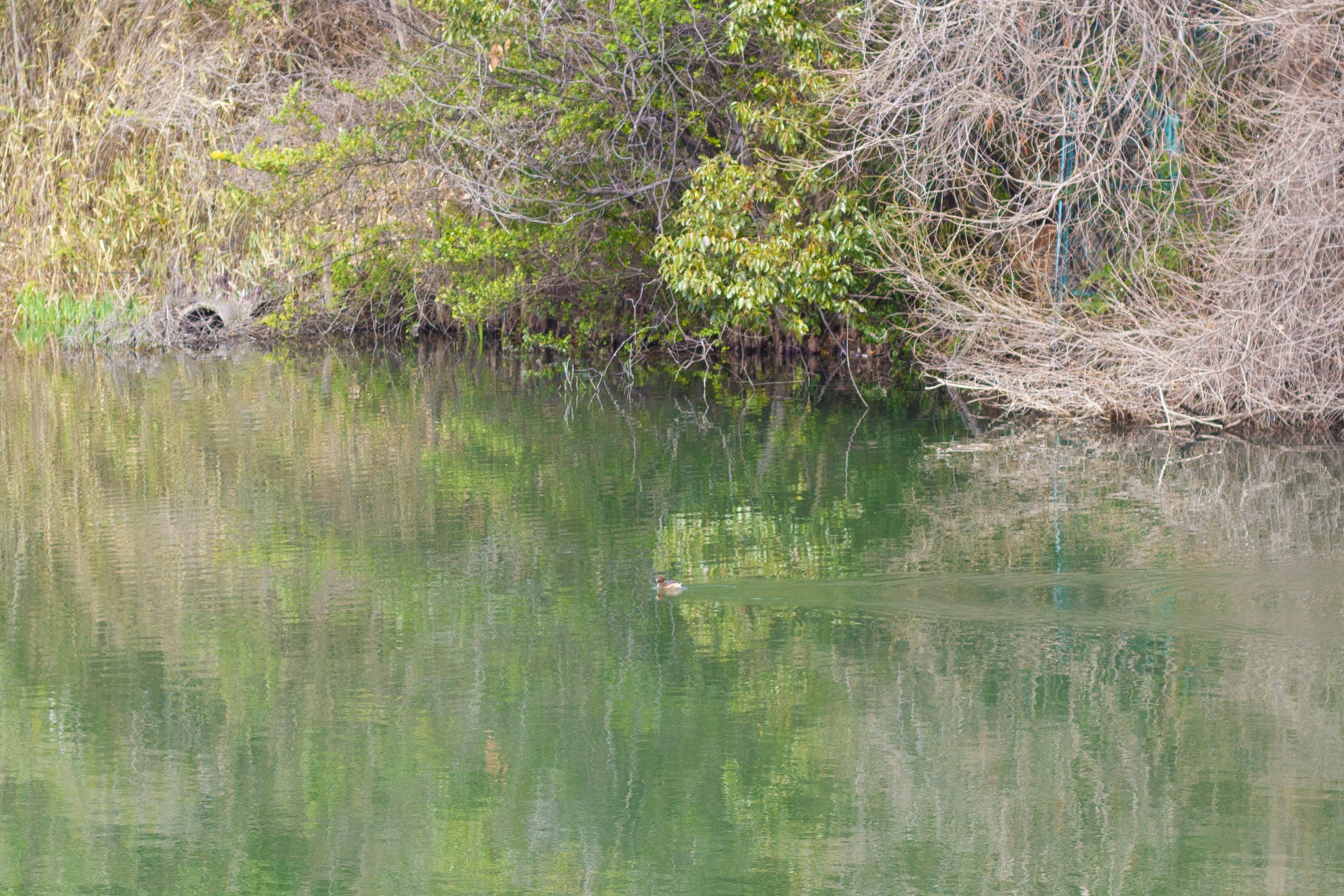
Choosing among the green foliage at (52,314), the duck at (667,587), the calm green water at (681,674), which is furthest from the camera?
the green foliage at (52,314)

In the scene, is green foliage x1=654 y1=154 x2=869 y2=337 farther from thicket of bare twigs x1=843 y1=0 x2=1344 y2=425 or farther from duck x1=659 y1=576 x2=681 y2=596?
duck x1=659 y1=576 x2=681 y2=596

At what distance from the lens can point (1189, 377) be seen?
11.8 metres

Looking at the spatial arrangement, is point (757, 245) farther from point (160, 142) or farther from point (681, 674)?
point (160, 142)

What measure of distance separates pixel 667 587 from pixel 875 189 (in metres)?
6.58

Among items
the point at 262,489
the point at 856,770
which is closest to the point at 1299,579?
the point at 856,770

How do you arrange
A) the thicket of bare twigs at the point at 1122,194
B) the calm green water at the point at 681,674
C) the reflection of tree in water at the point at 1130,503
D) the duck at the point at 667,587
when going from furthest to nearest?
the thicket of bare twigs at the point at 1122,194 → the reflection of tree in water at the point at 1130,503 → the duck at the point at 667,587 → the calm green water at the point at 681,674

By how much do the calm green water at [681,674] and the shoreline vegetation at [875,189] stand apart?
1.19 meters

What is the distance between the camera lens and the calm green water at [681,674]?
16.5 ft

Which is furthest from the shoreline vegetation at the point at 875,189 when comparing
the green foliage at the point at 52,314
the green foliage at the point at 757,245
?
the green foliage at the point at 52,314

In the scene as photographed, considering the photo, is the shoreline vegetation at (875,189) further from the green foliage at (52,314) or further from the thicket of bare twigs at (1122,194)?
the green foliage at (52,314)

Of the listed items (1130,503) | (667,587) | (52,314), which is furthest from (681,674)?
(52,314)

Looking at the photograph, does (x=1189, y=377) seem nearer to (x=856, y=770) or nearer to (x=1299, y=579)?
(x=1299, y=579)

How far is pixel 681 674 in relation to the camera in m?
6.64

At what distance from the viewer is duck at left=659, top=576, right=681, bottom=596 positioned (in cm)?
778
